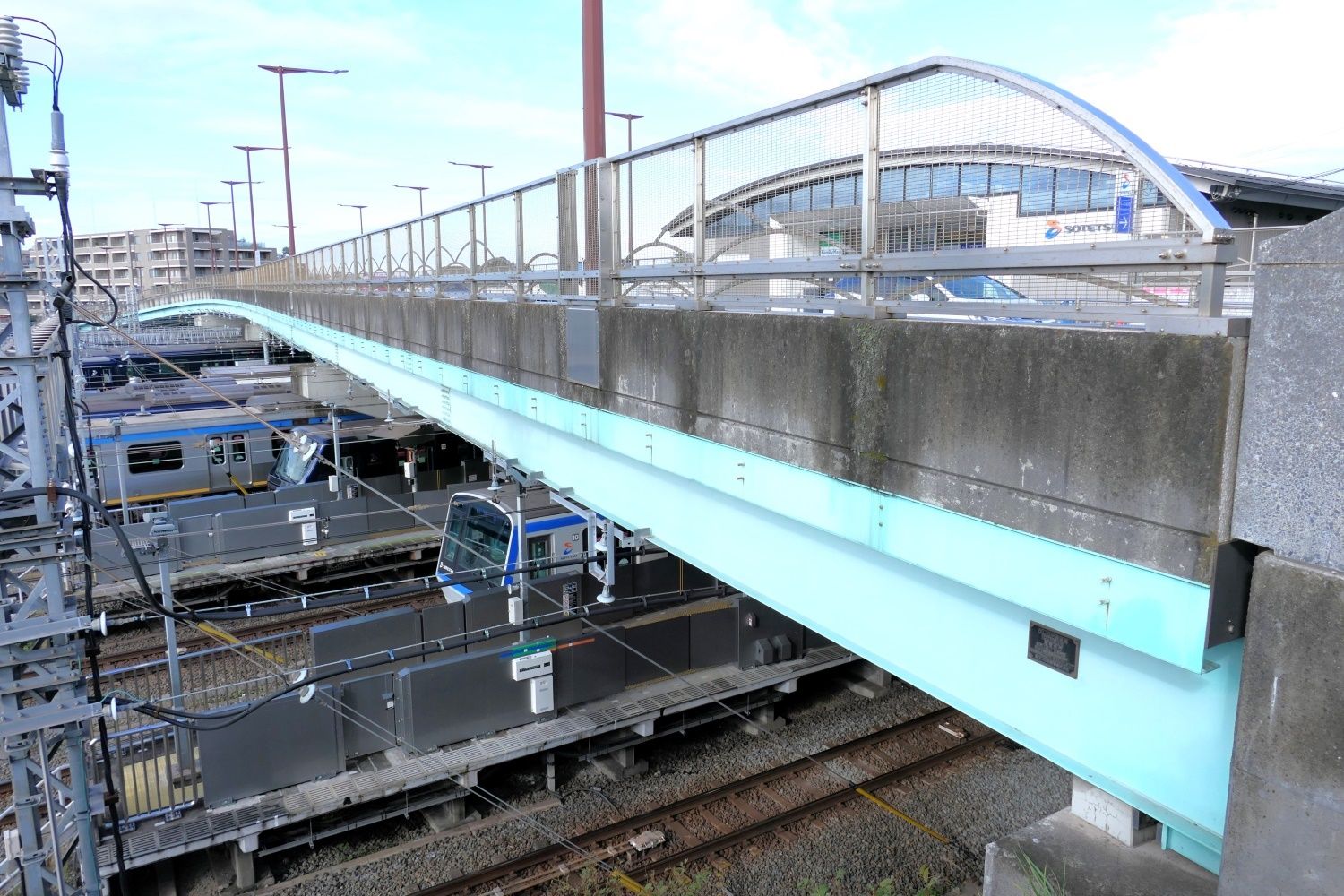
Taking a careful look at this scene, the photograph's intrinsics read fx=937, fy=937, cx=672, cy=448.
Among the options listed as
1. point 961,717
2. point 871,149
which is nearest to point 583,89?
point 871,149

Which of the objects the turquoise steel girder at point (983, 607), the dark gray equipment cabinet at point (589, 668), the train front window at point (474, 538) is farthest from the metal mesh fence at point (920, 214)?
the train front window at point (474, 538)

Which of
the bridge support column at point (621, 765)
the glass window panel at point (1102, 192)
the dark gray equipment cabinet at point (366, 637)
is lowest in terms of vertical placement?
the bridge support column at point (621, 765)

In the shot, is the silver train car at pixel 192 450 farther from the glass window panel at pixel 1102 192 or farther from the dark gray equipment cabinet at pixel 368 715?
the glass window panel at pixel 1102 192

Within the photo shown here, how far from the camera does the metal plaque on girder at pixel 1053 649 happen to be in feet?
11.2

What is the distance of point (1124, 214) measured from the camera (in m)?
3.13

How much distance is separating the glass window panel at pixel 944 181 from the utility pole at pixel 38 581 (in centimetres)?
559

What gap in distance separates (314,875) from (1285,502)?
921 centimetres

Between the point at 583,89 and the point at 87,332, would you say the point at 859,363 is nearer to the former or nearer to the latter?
the point at 583,89

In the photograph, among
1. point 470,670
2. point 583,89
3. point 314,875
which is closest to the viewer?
point 583,89

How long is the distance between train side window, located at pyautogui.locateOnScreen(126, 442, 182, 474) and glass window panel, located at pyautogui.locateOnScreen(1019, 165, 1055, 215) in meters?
21.0

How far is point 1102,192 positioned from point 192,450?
21.8 meters

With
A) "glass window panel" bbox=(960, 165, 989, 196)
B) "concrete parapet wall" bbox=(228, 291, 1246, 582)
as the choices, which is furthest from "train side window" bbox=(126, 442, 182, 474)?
"glass window panel" bbox=(960, 165, 989, 196)

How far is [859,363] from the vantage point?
13.7 ft

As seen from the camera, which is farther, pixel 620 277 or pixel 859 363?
pixel 620 277
